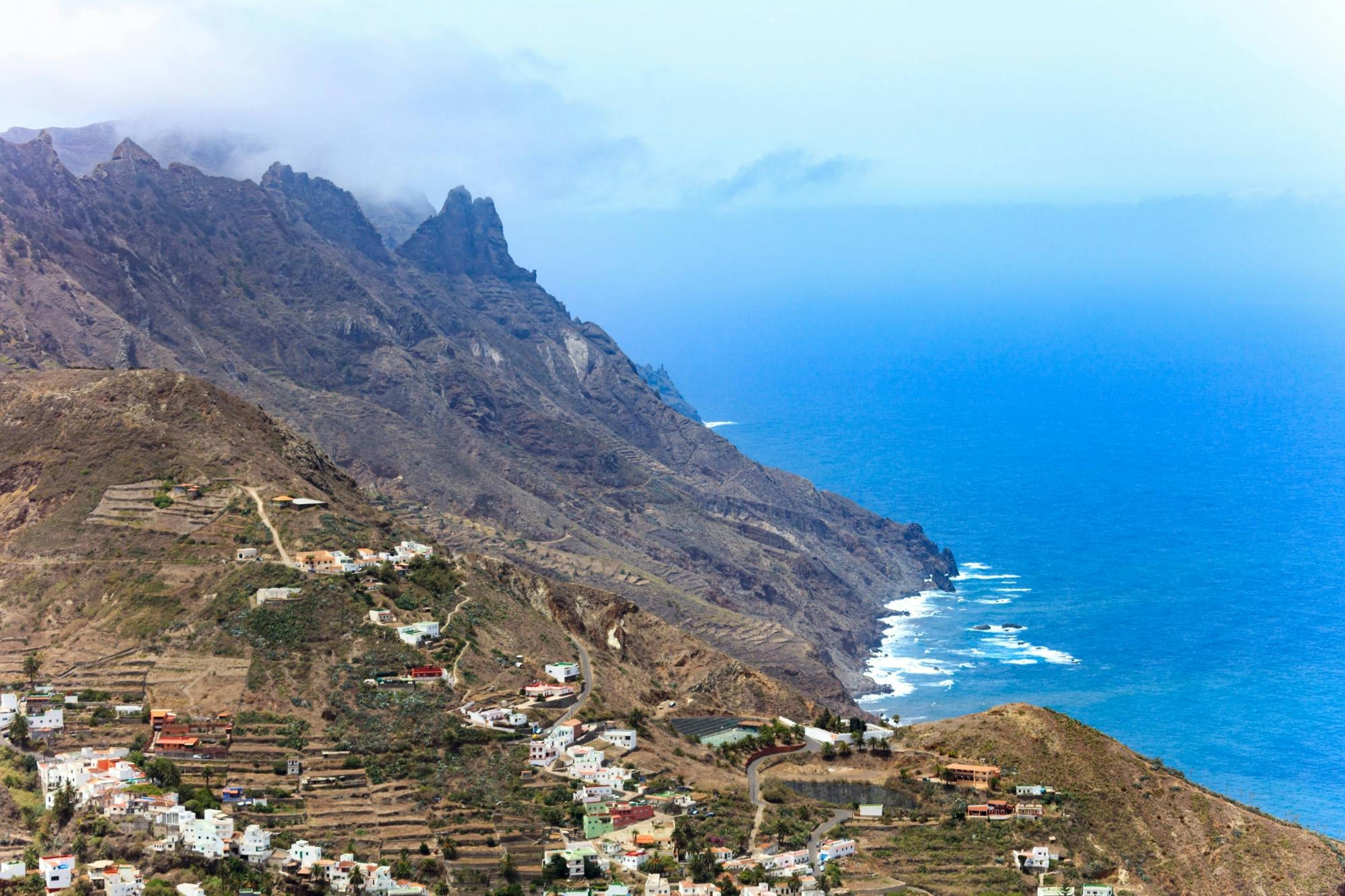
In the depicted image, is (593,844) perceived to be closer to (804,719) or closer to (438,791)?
(438,791)

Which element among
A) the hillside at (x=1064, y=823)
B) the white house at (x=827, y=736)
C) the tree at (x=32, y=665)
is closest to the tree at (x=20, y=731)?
the tree at (x=32, y=665)

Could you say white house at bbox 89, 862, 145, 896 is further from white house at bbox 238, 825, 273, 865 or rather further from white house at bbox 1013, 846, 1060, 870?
white house at bbox 1013, 846, 1060, 870

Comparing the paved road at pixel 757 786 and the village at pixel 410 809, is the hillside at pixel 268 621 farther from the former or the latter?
the paved road at pixel 757 786

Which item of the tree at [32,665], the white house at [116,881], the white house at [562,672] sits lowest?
the white house at [116,881]

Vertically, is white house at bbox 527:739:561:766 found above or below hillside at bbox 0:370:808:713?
below

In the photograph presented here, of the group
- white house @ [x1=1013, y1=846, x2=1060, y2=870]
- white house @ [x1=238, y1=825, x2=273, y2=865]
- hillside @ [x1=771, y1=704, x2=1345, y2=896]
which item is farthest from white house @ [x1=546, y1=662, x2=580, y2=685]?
white house @ [x1=1013, y1=846, x2=1060, y2=870]

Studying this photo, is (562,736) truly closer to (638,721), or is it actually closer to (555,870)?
(638,721)

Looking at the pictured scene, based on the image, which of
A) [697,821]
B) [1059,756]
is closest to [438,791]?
[697,821]

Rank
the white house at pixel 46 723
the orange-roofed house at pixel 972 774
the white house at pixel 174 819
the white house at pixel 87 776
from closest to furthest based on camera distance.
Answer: the white house at pixel 174 819, the white house at pixel 87 776, the white house at pixel 46 723, the orange-roofed house at pixel 972 774
